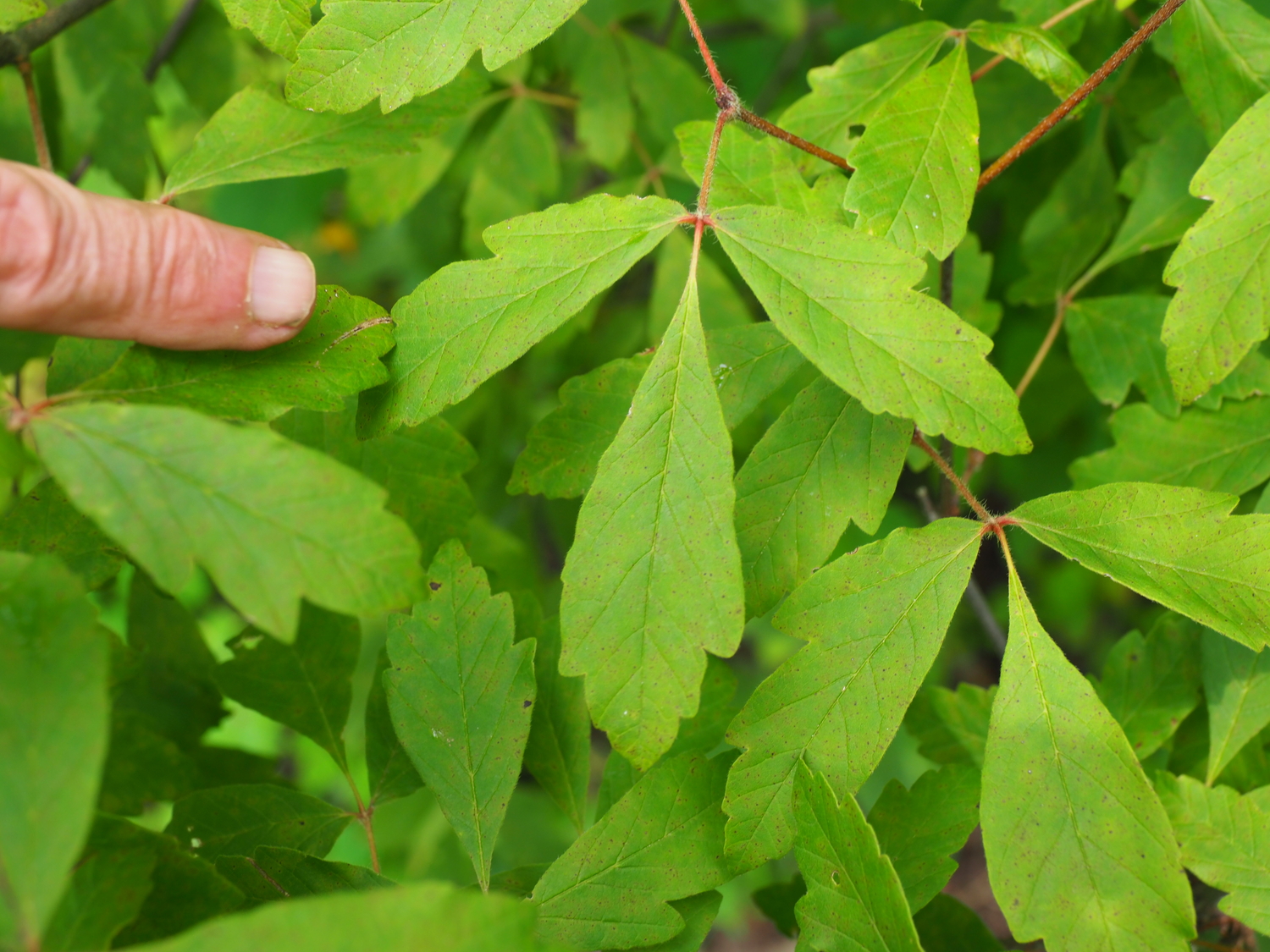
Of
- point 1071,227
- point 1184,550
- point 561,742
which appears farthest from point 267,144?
point 1071,227

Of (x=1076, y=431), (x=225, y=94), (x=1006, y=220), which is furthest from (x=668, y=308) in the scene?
(x=1076, y=431)

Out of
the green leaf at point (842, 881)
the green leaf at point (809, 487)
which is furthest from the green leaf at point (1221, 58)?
the green leaf at point (842, 881)

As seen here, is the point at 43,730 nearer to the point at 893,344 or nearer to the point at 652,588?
the point at 652,588

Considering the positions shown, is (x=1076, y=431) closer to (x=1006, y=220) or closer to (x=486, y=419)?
(x=1006, y=220)

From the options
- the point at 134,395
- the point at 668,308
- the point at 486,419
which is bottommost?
the point at 486,419

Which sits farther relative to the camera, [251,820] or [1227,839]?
[251,820]

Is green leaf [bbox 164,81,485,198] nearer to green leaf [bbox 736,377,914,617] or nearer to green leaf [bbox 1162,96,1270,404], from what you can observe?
green leaf [bbox 736,377,914,617]
